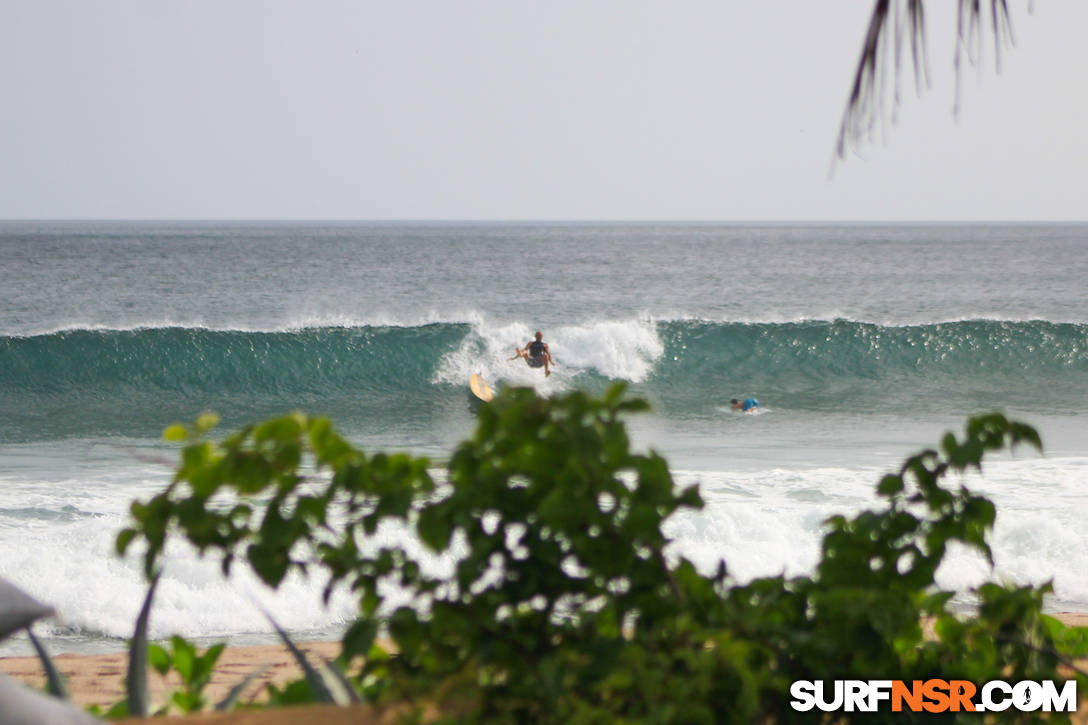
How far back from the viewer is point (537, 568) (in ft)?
Result: 5.04

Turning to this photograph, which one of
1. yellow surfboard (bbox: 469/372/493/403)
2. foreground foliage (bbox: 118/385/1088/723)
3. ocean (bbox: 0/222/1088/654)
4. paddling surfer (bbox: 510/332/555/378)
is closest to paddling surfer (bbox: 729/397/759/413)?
ocean (bbox: 0/222/1088/654)

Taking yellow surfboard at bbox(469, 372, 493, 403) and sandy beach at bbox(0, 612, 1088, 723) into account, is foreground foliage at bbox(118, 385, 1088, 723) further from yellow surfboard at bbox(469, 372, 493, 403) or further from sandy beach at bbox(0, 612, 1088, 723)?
A: yellow surfboard at bbox(469, 372, 493, 403)

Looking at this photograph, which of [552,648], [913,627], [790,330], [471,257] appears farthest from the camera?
[471,257]

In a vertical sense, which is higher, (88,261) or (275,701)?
(88,261)

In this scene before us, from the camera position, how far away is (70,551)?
276 inches

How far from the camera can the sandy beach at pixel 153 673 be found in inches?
160

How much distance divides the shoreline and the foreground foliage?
8.00ft

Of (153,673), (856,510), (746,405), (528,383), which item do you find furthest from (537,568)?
(746,405)

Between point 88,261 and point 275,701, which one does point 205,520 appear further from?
point 88,261

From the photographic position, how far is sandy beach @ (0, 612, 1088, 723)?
4070 mm

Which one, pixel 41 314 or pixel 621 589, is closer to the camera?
pixel 621 589

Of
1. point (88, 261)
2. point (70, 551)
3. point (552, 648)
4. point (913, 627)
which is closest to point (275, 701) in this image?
point (552, 648)

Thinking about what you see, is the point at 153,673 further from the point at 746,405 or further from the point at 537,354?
the point at 537,354

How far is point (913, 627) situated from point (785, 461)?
10.1 metres
